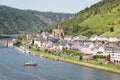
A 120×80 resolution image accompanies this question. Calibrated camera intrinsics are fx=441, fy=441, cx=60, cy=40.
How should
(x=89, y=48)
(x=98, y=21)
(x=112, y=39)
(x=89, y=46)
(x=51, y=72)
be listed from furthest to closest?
(x=98, y=21) → (x=112, y=39) → (x=89, y=46) → (x=89, y=48) → (x=51, y=72)

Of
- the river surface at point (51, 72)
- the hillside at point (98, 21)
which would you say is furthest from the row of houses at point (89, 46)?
the river surface at point (51, 72)

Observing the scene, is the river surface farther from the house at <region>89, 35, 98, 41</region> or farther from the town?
the house at <region>89, 35, 98, 41</region>

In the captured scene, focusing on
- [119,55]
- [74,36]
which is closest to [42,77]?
[119,55]

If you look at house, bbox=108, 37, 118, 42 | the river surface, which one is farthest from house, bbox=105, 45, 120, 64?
house, bbox=108, 37, 118, 42

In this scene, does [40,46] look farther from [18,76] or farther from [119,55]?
[18,76]

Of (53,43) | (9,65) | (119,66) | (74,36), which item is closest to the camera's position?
(119,66)

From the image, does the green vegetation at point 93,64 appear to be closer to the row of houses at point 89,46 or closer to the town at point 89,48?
the town at point 89,48

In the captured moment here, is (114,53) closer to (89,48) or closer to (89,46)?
(89,48)

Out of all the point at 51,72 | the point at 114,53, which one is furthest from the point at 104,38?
the point at 51,72
